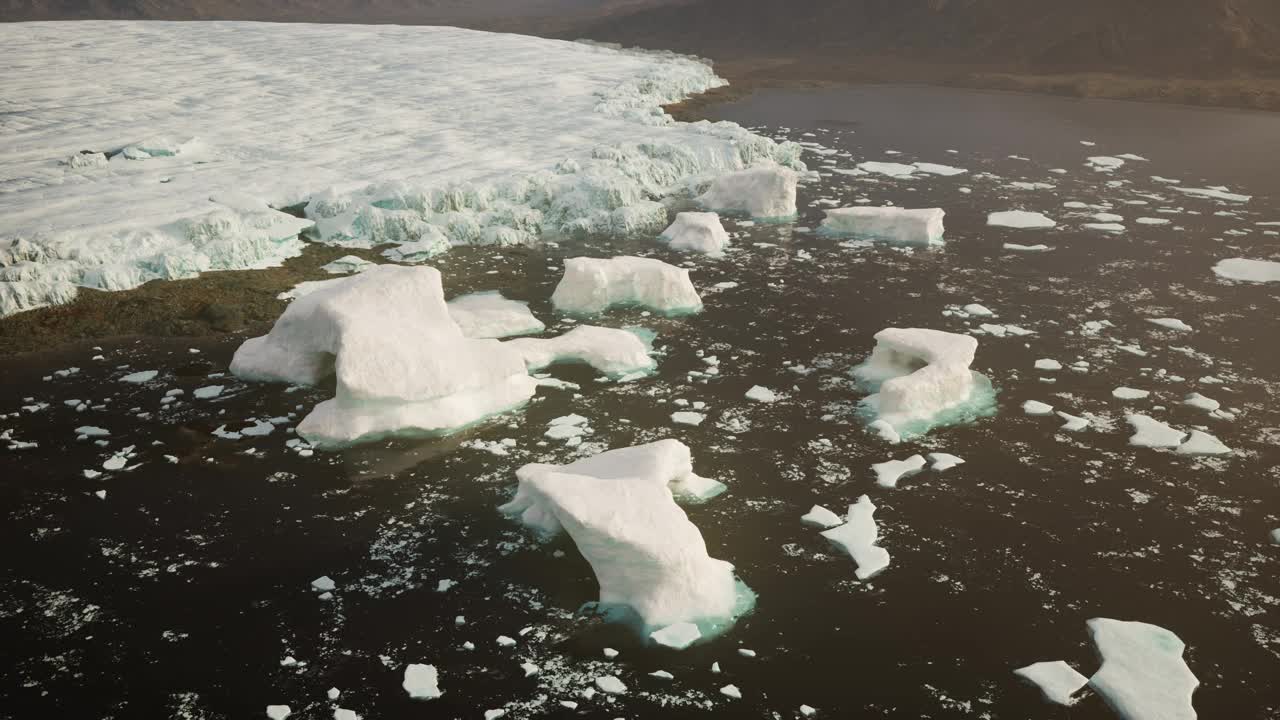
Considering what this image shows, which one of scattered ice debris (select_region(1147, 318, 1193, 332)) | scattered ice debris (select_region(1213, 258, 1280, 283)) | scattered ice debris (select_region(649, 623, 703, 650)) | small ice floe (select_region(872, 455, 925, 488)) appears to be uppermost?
scattered ice debris (select_region(1213, 258, 1280, 283))

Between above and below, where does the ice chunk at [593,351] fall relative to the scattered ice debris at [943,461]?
above

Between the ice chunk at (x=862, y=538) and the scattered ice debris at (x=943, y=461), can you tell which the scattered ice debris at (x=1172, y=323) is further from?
the ice chunk at (x=862, y=538)

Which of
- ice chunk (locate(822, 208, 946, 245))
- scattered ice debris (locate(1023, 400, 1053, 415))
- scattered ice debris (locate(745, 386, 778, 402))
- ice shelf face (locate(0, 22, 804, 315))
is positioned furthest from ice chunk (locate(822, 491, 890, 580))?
ice shelf face (locate(0, 22, 804, 315))

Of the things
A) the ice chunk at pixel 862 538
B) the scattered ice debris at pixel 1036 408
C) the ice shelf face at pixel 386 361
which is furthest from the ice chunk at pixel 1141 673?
the ice shelf face at pixel 386 361

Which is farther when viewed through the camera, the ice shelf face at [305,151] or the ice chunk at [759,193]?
the ice chunk at [759,193]

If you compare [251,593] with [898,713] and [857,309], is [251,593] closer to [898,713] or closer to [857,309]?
[898,713]

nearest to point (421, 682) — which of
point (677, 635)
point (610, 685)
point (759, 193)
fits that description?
point (610, 685)

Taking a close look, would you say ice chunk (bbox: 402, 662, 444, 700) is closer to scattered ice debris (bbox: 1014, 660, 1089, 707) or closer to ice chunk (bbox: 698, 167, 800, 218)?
scattered ice debris (bbox: 1014, 660, 1089, 707)

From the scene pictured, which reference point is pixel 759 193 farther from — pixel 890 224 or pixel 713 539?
pixel 713 539
